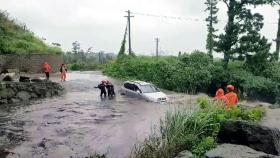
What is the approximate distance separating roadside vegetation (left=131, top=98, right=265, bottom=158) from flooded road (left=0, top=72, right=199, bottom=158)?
194cm

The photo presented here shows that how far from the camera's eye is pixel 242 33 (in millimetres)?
46188

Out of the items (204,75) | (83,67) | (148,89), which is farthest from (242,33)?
(83,67)

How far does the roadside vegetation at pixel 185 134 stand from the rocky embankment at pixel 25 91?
19.2 metres

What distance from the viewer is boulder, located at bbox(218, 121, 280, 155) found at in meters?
12.3

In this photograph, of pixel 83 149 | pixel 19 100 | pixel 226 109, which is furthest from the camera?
pixel 19 100

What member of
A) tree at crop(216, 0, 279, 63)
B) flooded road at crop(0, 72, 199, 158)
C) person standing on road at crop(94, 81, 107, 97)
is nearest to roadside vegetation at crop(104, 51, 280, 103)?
tree at crop(216, 0, 279, 63)

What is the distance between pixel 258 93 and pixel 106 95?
17648mm

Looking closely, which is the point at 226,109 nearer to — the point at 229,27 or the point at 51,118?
the point at 51,118

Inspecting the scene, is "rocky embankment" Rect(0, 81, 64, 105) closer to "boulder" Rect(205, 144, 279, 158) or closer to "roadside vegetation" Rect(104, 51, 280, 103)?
"roadside vegetation" Rect(104, 51, 280, 103)

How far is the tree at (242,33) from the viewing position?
149ft

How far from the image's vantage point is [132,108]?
28.4 m

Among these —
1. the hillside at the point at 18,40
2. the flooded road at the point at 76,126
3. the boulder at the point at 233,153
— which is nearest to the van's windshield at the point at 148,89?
the flooded road at the point at 76,126

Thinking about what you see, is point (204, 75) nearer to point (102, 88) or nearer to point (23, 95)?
point (102, 88)

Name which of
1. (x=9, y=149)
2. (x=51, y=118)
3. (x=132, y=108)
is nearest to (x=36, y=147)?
(x=9, y=149)
